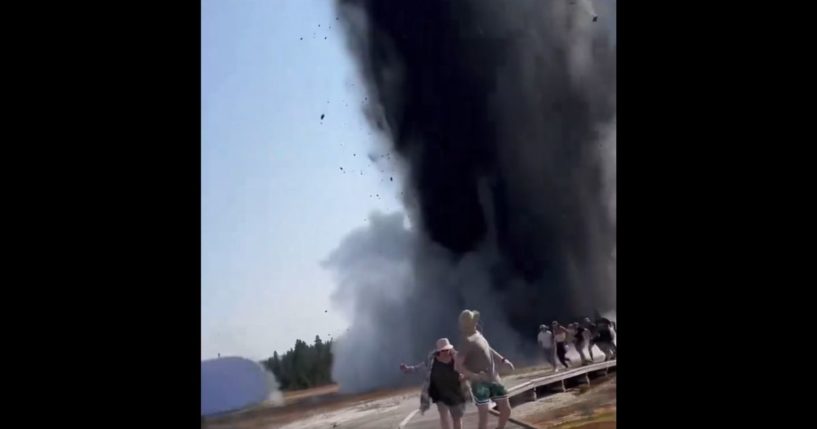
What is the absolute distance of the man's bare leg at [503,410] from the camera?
2.36 metres

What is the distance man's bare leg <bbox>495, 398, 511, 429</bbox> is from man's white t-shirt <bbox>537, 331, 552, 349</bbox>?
0.21 m

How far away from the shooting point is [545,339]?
7.93ft

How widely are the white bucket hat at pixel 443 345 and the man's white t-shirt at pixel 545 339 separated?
29cm

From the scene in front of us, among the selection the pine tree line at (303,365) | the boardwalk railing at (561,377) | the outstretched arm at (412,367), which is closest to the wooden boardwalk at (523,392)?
the boardwalk railing at (561,377)

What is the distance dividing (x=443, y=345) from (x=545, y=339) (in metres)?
0.33

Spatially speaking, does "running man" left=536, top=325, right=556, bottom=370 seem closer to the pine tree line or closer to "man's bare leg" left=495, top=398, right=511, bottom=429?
"man's bare leg" left=495, top=398, right=511, bottom=429

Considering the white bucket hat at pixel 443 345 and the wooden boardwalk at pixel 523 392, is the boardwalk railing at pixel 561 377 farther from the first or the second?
the white bucket hat at pixel 443 345

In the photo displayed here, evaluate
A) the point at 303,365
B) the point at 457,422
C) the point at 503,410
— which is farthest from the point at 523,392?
the point at 303,365

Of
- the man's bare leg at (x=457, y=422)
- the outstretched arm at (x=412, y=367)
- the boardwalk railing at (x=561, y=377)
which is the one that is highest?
the outstretched arm at (x=412, y=367)

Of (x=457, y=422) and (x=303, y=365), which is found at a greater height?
(x=303, y=365)

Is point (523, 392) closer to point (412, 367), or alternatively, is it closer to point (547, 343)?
point (547, 343)

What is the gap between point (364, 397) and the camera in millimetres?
2318
